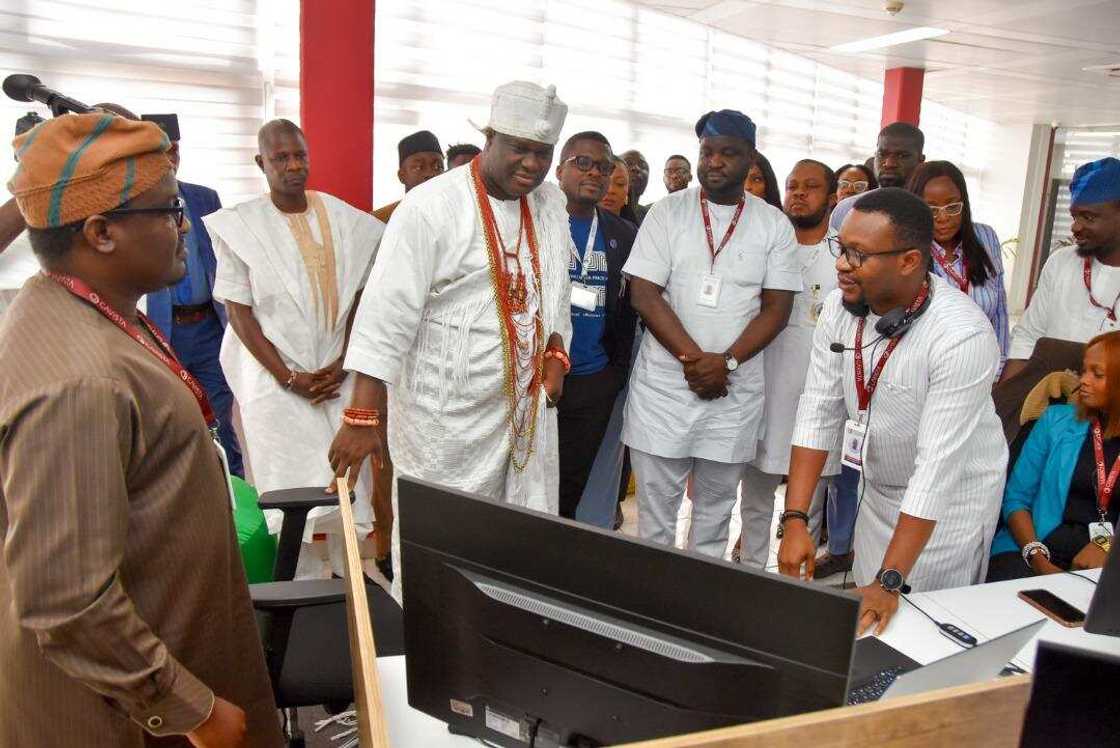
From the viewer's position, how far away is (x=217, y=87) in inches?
177

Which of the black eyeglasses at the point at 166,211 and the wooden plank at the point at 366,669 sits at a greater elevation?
the black eyeglasses at the point at 166,211

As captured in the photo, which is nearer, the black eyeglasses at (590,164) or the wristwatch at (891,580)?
the wristwatch at (891,580)

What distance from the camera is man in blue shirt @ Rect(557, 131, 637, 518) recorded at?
3150mm

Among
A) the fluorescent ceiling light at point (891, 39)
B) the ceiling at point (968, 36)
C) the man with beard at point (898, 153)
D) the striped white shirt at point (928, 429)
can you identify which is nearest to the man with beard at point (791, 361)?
the man with beard at point (898, 153)

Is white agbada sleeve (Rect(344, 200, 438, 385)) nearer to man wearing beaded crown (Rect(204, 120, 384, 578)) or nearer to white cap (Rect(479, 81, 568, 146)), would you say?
white cap (Rect(479, 81, 568, 146))

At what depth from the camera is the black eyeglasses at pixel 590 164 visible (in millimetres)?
3127

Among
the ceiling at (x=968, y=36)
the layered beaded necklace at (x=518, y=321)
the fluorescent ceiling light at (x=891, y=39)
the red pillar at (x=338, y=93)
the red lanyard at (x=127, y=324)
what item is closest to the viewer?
the red lanyard at (x=127, y=324)

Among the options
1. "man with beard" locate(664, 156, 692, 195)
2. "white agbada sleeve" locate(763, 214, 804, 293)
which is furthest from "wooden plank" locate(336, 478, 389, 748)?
"man with beard" locate(664, 156, 692, 195)

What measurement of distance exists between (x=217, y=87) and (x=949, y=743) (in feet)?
15.2

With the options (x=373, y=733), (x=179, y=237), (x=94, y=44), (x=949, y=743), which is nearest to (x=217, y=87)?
(x=94, y=44)

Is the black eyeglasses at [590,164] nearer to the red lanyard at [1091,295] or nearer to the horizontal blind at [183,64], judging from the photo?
the red lanyard at [1091,295]

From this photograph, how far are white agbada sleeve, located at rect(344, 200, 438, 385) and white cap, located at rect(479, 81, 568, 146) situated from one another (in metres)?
0.34

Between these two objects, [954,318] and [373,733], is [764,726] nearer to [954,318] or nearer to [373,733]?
[373,733]

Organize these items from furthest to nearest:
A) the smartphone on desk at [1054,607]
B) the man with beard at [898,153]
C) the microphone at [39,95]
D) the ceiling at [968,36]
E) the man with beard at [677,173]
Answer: the ceiling at [968,36], the man with beard at [677,173], the man with beard at [898,153], the microphone at [39,95], the smartphone on desk at [1054,607]
